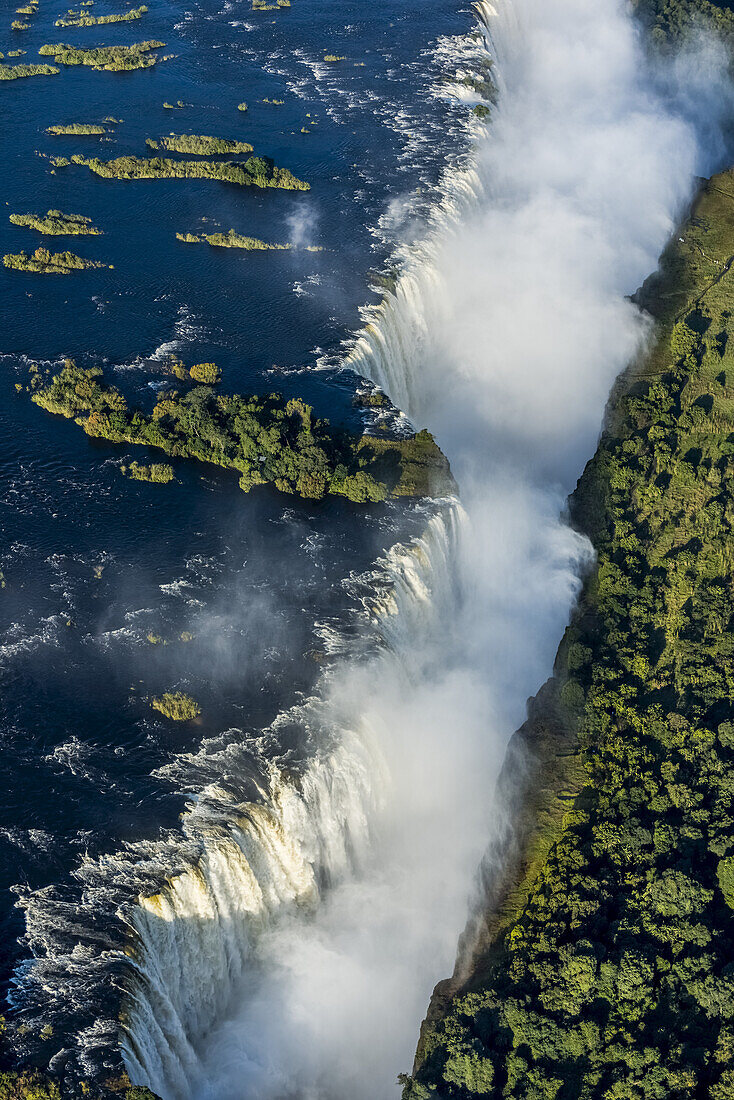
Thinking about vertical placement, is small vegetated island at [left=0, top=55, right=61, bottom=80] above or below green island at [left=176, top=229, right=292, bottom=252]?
above

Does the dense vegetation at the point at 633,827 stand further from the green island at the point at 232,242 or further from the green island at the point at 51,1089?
the green island at the point at 232,242

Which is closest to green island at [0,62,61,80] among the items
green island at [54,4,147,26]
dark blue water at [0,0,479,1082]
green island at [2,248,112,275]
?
dark blue water at [0,0,479,1082]

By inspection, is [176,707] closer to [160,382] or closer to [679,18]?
[160,382]

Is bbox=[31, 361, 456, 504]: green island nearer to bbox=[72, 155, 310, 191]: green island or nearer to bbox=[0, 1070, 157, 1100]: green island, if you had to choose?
bbox=[72, 155, 310, 191]: green island

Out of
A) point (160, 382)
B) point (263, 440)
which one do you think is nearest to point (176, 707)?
point (263, 440)

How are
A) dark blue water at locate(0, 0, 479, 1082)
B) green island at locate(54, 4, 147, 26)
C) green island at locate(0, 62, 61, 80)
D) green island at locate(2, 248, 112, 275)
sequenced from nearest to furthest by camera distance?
dark blue water at locate(0, 0, 479, 1082), green island at locate(2, 248, 112, 275), green island at locate(0, 62, 61, 80), green island at locate(54, 4, 147, 26)

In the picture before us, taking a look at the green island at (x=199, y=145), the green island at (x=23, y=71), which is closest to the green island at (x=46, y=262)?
the green island at (x=199, y=145)
